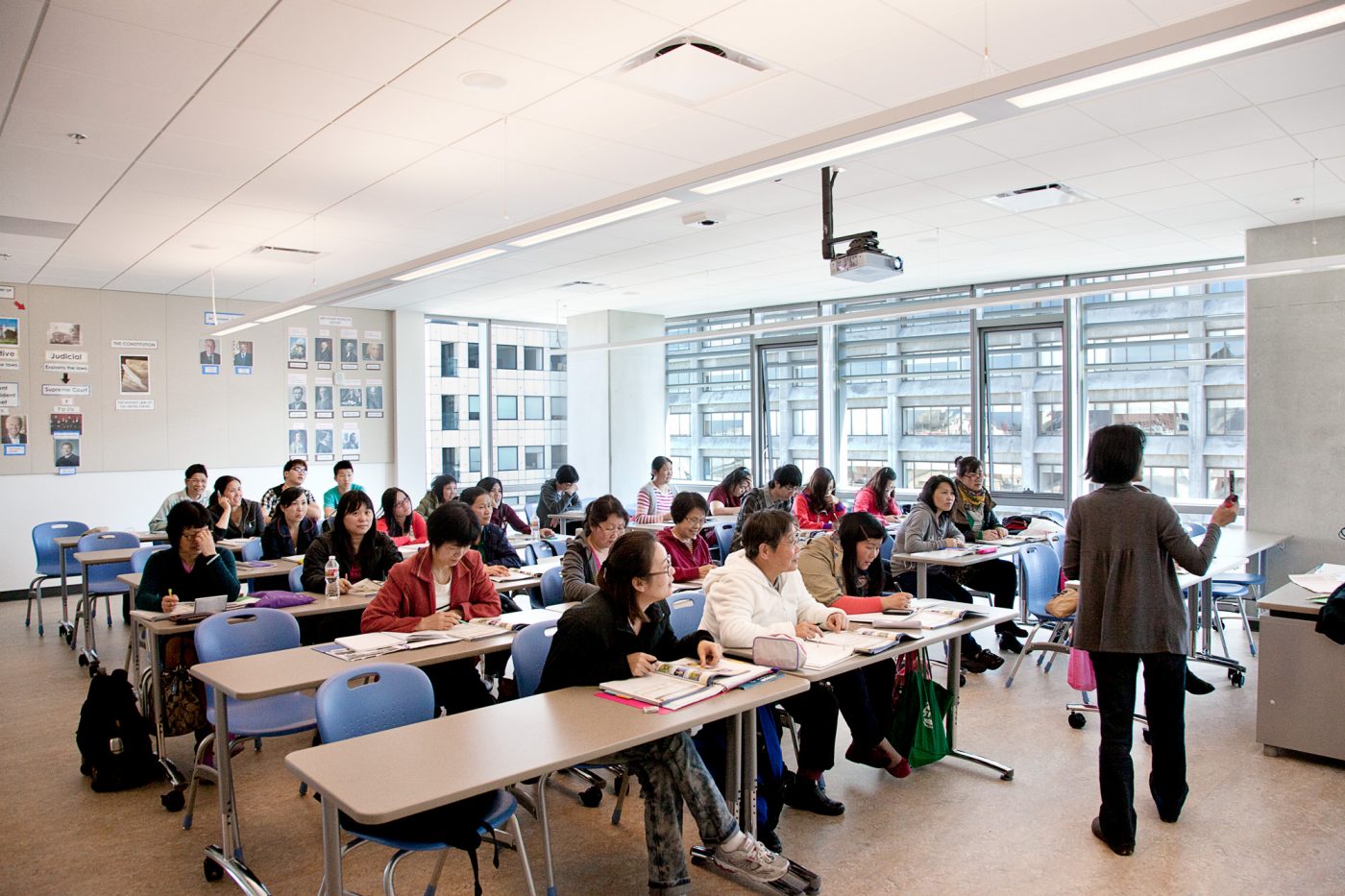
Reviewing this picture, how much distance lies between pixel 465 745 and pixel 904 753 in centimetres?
230

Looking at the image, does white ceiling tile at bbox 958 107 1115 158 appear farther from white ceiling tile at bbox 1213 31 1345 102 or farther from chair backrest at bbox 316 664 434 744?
chair backrest at bbox 316 664 434 744

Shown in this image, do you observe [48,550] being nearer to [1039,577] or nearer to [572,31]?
[572,31]

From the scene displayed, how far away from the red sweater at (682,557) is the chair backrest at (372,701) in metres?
2.31

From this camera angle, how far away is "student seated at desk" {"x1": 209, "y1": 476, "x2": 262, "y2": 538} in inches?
278

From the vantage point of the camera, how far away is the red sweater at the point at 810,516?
24.5ft

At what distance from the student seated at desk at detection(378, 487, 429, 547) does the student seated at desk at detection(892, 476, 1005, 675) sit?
11.2ft

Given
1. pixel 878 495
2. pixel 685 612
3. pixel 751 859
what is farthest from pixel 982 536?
pixel 751 859

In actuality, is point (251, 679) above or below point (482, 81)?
below

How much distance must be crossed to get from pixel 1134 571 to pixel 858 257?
2397 mm

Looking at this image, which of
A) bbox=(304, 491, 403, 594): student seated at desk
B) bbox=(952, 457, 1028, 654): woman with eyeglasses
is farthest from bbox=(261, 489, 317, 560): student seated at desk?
bbox=(952, 457, 1028, 654): woman with eyeglasses

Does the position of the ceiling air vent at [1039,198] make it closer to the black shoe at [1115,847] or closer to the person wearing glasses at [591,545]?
the person wearing glasses at [591,545]

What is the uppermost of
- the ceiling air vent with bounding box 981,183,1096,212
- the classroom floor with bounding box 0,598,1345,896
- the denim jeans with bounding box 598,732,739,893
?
the ceiling air vent with bounding box 981,183,1096,212

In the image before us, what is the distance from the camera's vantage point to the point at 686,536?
5215 millimetres

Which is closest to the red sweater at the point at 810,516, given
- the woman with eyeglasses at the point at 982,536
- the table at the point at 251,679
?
the woman with eyeglasses at the point at 982,536
